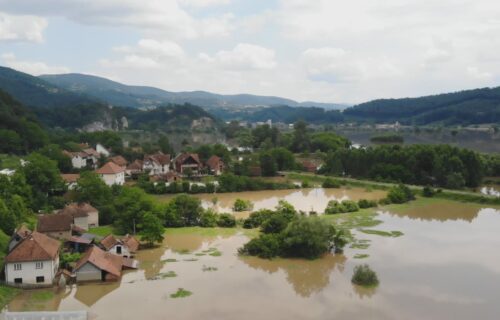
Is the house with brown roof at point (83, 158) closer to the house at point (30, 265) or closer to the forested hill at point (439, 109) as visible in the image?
the house at point (30, 265)

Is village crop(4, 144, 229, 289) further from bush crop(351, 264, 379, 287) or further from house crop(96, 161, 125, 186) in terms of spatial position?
house crop(96, 161, 125, 186)

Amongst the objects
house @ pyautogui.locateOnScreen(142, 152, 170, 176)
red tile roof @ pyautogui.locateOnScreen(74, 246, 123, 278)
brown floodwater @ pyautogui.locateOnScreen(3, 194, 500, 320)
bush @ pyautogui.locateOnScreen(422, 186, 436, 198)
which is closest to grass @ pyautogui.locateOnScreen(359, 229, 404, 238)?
brown floodwater @ pyautogui.locateOnScreen(3, 194, 500, 320)

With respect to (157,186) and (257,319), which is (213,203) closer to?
(157,186)

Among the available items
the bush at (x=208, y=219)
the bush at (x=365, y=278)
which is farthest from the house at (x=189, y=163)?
the bush at (x=365, y=278)

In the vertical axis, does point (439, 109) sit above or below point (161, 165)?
above

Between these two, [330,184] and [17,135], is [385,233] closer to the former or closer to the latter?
[330,184]

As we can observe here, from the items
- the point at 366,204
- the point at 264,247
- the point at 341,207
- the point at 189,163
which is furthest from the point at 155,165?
the point at 264,247
